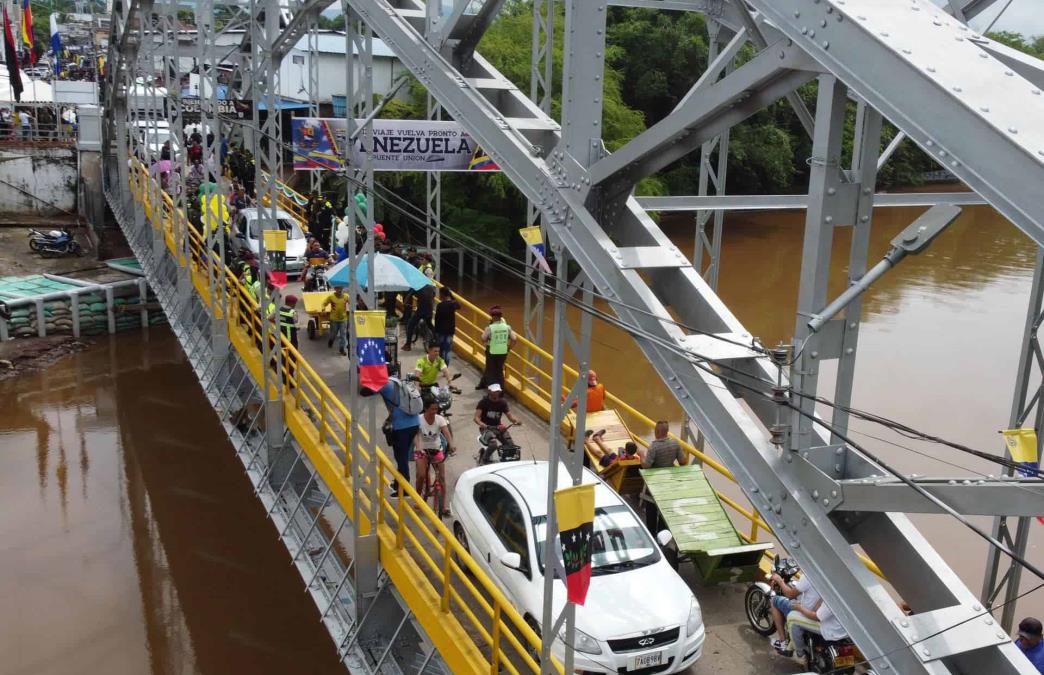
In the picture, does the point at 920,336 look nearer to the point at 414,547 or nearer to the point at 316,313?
the point at 316,313

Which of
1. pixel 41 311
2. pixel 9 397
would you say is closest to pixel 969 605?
pixel 9 397

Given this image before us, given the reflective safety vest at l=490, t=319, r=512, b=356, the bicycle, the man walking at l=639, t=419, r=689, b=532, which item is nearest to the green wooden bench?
the man walking at l=639, t=419, r=689, b=532

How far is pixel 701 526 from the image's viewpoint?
10.4m

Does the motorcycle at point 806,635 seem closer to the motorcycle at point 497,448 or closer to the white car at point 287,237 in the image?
the motorcycle at point 497,448

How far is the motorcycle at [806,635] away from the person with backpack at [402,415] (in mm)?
4166

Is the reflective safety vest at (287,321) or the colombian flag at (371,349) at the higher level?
the colombian flag at (371,349)

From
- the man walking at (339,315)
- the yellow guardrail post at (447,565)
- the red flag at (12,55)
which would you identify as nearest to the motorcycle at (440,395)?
the man walking at (339,315)

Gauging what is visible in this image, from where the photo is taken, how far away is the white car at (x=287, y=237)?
21.6m

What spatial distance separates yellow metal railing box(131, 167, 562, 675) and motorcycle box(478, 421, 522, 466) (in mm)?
1195

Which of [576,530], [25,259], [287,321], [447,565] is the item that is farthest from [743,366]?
[25,259]

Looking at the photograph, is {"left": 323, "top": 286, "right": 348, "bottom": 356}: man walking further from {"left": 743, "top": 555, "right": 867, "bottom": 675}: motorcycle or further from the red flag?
the red flag

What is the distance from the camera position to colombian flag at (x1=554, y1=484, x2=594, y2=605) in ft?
20.6

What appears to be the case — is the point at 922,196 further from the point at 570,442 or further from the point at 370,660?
the point at 370,660

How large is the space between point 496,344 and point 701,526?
16.0 ft
